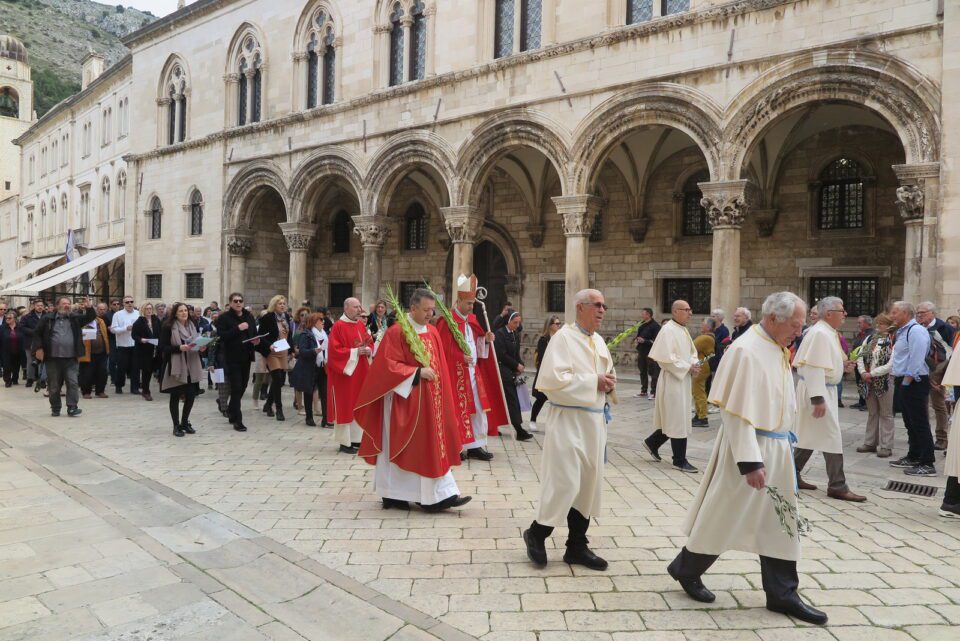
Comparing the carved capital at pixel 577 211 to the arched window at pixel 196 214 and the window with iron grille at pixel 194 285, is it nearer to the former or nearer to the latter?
the window with iron grille at pixel 194 285

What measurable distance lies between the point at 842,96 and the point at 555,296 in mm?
9325

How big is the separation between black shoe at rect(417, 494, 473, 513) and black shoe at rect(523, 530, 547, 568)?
130 cm

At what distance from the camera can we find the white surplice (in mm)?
5465

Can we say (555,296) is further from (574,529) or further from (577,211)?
(574,529)

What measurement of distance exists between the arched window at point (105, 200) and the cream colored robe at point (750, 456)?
33.7m

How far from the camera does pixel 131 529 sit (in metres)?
4.97

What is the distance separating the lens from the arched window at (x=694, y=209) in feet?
53.9

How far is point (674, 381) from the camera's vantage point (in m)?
7.26

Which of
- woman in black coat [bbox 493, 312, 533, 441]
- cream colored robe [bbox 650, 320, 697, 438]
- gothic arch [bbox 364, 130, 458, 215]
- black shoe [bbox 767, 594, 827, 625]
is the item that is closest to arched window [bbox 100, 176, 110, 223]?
gothic arch [bbox 364, 130, 458, 215]

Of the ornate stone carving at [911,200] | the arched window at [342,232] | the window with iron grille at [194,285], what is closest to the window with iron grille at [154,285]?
the window with iron grille at [194,285]

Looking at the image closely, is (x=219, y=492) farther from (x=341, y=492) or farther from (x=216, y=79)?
(x=216, y=79)

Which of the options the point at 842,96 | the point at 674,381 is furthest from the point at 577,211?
the point at 674,381

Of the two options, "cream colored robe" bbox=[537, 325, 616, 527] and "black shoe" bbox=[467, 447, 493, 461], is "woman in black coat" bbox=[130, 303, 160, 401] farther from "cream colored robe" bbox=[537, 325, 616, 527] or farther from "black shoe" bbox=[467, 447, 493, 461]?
"cream colored robe" bbox=[537, 325, 616, 527]

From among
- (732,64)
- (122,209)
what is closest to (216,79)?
(122,209)
